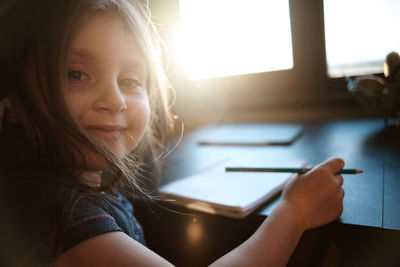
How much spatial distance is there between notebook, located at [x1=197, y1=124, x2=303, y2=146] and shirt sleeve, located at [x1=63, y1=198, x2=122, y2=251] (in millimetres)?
542

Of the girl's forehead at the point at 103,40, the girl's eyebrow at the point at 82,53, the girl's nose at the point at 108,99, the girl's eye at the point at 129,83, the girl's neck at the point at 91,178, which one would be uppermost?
the girl's forehead at the point at 103,40

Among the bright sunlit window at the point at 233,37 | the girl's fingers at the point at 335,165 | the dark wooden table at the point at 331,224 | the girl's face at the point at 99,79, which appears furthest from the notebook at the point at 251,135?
the girl's face at the point at 99,79

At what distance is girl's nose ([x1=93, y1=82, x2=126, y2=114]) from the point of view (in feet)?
1.44

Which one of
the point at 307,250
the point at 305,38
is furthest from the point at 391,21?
the point at 307,250

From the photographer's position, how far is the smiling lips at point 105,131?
0.45 m

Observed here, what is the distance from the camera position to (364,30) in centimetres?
72

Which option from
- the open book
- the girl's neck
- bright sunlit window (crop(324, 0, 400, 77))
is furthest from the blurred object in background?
the girl's neck

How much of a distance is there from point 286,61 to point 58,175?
0.71 metres

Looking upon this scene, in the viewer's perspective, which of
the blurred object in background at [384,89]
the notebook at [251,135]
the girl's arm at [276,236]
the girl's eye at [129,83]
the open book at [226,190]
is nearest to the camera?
the girl's arm at [276,236]

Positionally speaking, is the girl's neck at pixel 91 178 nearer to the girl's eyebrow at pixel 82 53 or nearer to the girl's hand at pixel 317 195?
the girl's eyebrow at pixel 82 53

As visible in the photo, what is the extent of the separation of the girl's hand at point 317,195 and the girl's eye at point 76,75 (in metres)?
0.35

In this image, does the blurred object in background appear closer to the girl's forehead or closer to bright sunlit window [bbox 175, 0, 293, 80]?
bright sunlit window [bbox 175, 0, 293, 80]

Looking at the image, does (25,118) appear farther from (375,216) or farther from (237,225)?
(375,216)

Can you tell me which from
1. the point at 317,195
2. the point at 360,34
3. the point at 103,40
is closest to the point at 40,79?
the point at 103,40
